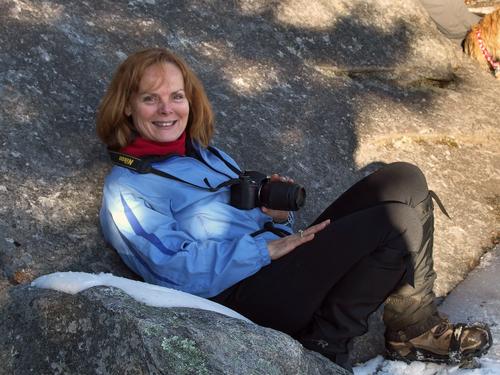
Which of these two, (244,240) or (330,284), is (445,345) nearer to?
(330,284)

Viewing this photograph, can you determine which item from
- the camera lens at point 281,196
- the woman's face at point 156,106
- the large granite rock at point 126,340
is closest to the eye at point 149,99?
the woman's face at point 156,106

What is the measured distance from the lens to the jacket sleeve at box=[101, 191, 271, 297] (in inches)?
116

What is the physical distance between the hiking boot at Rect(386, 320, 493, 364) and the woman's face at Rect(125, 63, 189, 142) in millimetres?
1542

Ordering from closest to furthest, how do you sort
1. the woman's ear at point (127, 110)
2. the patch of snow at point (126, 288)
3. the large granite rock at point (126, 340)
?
1. the large granite rock at point (126, 340)
2. the patch of snow at point (126, 288)
3. the woman's ear at point (127, 110)

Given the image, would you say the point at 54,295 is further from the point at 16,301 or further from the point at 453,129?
the point at 453,129

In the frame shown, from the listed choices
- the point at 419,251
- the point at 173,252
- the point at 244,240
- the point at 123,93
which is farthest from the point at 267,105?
the point at 173,252

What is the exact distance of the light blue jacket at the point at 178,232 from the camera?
2.96 m

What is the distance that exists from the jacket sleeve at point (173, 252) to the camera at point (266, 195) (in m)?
0.34

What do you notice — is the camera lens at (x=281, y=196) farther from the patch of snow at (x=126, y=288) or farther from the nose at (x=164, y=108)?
the patch of snow at (x=126, y=288)

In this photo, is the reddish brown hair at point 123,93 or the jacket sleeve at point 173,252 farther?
the reddish brown hair at point 123,93

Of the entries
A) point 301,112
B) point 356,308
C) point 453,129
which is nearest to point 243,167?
point 301,112

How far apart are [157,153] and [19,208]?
0.65 metres

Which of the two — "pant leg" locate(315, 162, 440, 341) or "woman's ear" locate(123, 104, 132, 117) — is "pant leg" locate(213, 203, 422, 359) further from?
"woman's ear" locate(123, 104, 132, 117)

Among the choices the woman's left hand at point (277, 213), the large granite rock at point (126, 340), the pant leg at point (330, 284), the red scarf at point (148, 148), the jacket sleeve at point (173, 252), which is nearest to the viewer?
the large granite rock at point (126, 340)
